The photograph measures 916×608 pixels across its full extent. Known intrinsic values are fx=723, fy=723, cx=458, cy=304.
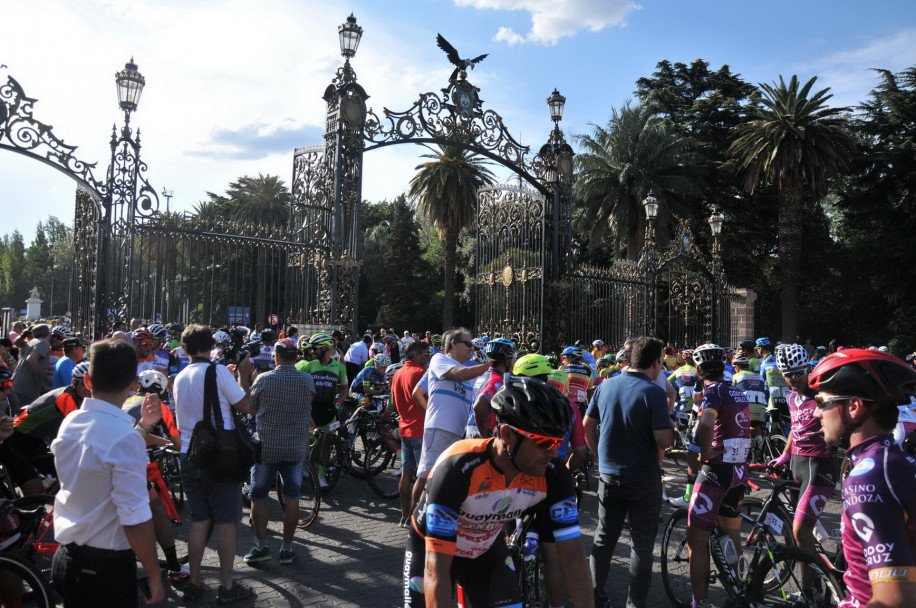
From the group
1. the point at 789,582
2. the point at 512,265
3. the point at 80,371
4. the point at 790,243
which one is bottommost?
the point at 789,582

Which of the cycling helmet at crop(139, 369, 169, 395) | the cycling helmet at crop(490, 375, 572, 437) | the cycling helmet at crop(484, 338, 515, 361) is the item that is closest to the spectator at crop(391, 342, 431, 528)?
the cycling helmet at crop(484, 338, 515, 361)

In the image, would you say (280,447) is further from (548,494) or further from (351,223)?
(351,223)

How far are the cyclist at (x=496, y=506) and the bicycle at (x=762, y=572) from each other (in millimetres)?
2051

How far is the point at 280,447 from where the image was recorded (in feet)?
21.2

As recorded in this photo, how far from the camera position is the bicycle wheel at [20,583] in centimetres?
420

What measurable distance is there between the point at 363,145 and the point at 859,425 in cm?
1218

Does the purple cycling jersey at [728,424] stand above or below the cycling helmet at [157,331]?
below

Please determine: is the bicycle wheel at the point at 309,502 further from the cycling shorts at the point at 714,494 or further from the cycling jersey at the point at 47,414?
the cycling shorts at the point at 714,494

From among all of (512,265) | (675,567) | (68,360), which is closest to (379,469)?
(68,360)

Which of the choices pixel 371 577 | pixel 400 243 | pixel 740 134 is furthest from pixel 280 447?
pixel 400 243

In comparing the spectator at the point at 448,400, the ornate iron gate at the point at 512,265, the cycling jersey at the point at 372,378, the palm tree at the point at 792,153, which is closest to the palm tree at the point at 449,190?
the palm tree at the point at 792,153

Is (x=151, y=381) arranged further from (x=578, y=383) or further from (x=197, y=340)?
(x=578, y=383)

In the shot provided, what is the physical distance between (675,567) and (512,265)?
40.4ft

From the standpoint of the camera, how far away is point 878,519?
2.33 metres
